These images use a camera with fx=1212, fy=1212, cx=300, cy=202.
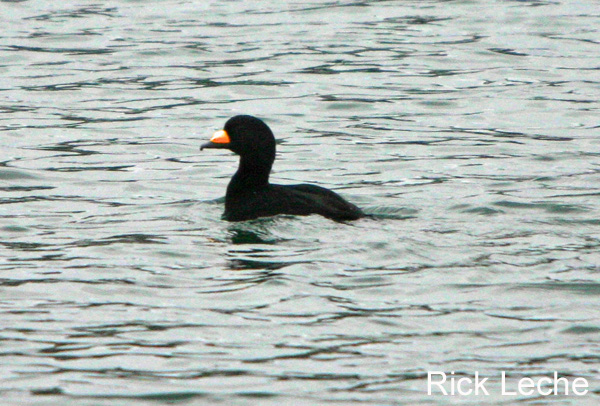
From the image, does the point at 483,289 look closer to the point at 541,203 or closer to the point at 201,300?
the point at 201,300

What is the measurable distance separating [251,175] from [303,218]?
0.94 metres

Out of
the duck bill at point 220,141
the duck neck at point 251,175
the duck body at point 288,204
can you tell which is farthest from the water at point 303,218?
the duck bill at point 220,141

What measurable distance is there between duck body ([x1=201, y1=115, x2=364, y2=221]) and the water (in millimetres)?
170

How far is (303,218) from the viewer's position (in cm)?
932

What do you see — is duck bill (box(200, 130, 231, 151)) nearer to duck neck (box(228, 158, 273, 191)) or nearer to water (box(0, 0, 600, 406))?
duck neck (box(228, 158, 273, 191))

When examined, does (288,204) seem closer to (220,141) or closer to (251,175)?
(251,175)

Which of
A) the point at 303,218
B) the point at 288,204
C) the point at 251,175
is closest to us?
the point at 303,218

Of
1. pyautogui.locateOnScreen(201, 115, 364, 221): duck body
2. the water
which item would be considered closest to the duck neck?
pyautogui.locateOnScreen(201, 115, 364, 221): duck body

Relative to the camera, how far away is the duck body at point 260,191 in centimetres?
948

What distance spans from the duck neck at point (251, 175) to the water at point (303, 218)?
14.1 inches

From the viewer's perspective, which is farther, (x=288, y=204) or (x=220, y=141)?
(x=220, y=141)

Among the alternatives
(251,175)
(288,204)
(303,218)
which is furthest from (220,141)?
(303,218)

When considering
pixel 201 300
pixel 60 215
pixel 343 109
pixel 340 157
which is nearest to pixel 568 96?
pixel 343 109

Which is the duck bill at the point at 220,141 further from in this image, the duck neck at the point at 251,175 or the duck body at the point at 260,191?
the duck neck at the point at 251,175
